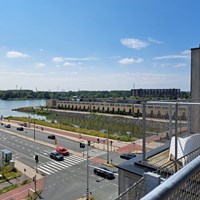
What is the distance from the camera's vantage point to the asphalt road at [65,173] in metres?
18.8

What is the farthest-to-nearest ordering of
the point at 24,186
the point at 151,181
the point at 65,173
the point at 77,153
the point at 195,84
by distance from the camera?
the point at 77,153 → the point at 65,173 → the point at 24,186 → the point at 195,84 → the point at 151,181

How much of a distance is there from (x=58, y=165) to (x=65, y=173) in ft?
9.82

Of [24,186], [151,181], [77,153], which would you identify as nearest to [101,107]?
[77,153]

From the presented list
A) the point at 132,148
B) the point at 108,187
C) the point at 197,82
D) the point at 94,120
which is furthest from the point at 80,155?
the point at 94,120

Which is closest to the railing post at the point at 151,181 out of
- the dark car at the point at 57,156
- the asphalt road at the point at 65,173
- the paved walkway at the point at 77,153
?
the paved walkway at the point at 77,153

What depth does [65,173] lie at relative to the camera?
2359 cm

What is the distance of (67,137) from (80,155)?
11578mm

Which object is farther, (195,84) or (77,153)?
(77,153)

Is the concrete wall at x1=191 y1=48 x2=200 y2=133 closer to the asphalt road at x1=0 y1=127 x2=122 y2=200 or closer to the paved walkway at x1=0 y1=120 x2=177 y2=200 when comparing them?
the paved walkway at x1=0 y1=120 x2=177 y2=200

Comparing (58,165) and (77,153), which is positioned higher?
(77,153)

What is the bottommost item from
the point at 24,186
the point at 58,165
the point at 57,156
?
the point at 24,186

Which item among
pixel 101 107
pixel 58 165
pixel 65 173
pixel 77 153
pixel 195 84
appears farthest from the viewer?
pixel 101 107

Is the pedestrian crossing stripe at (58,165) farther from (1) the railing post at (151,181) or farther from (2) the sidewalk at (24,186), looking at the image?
(1) the railing post at (151,181)

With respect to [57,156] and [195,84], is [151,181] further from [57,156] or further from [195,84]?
[57,156]
